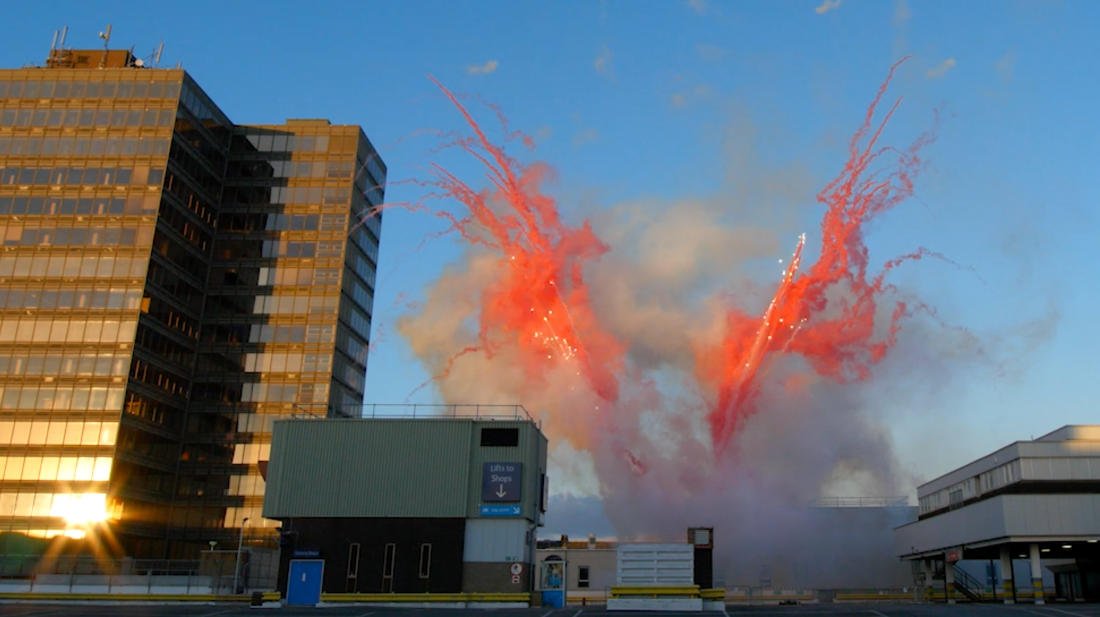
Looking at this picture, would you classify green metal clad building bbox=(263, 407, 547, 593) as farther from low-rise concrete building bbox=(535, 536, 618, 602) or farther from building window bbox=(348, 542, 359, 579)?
low-rise concrete building bbox=(535, 536, 618, 602)

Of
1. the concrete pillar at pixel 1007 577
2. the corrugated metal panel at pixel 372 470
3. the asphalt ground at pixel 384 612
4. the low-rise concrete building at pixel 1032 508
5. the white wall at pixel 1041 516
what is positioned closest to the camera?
the asphalt ground at pixel 384 612

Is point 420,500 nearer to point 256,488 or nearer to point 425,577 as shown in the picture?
point 425,577

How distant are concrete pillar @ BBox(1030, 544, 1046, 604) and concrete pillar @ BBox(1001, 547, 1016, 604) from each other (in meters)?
2.51

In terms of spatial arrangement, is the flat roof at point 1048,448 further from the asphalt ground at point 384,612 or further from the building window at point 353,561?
the building window at point 353,561

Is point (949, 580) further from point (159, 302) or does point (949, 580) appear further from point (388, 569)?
point (159, 302)

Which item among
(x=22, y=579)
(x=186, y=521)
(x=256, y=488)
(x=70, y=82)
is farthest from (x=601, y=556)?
(x=70, y=82)

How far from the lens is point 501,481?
5666cm

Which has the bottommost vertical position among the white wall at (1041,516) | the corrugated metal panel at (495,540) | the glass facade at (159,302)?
the corrugated metal panel at (495,540)

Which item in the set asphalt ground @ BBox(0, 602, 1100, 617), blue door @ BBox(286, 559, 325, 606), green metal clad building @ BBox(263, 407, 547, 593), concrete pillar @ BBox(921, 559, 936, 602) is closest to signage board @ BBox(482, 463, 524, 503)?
green metal clad building @ BBox(263, 407, 547, 593)

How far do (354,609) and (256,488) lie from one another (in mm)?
52392

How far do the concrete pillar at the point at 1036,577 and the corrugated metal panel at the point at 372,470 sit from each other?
1467 inches

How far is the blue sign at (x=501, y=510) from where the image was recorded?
55938mm

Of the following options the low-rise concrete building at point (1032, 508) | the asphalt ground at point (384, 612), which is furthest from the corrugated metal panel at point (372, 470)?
the low-rise concrete building at point (1032, 508)

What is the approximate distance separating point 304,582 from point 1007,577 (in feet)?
160
